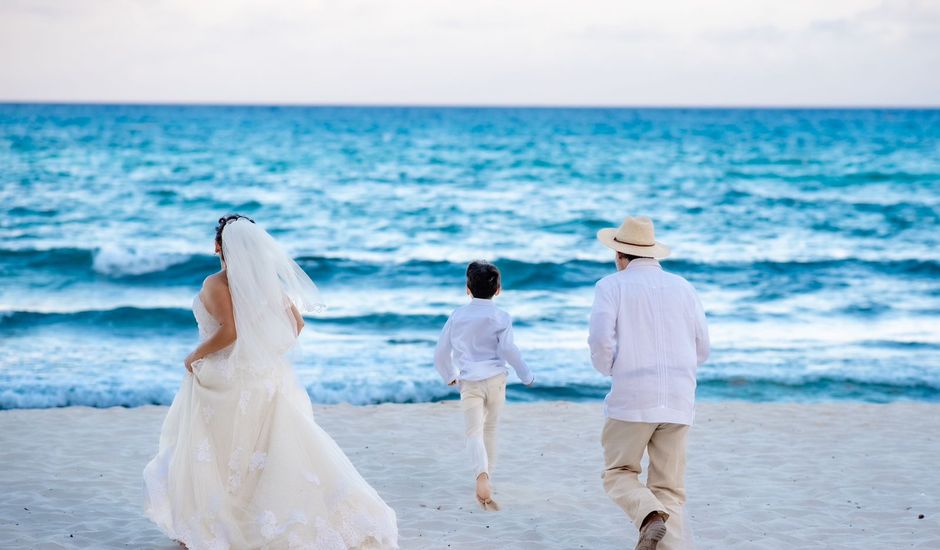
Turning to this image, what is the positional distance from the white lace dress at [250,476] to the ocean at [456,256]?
5393mm

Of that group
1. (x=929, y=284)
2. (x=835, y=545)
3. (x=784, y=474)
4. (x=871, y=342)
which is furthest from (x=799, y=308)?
(x=835, y=545)

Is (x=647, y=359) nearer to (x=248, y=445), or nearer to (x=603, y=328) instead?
(x=603, y=328)

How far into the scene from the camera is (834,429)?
8062 millimetres

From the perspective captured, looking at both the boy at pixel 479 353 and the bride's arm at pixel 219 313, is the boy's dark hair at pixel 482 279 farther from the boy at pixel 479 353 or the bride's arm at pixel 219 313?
the bride's arm at pixel 219 313

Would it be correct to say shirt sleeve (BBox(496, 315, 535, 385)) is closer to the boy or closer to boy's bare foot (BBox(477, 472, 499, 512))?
the boy

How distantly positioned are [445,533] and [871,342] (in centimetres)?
942

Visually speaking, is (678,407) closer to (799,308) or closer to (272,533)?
(272,533)

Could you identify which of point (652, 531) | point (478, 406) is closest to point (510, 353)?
point (478, 406)

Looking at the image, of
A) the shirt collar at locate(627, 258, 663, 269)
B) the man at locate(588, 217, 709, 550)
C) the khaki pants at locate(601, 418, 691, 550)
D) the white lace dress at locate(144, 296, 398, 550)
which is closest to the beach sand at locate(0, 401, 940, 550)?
the white lace dress at locate(144, 296, 398, 550)

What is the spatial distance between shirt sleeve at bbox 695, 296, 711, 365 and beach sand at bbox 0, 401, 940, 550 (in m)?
1.34

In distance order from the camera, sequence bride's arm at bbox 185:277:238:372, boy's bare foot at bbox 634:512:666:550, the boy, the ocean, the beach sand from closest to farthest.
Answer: boy's bare foot at bbox 634:512:666:550
bride's arm at bbox 185:277:238:372
the beach sand
the boy
the ocean

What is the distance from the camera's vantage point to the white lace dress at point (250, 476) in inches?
178

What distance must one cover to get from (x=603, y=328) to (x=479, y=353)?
134cm

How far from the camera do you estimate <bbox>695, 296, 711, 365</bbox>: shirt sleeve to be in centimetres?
452
